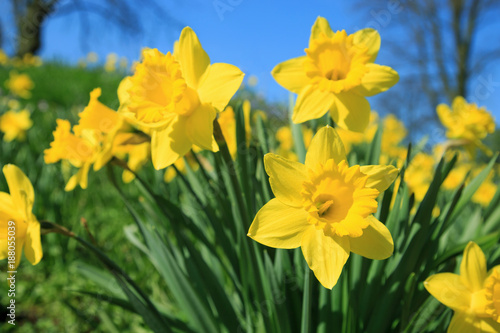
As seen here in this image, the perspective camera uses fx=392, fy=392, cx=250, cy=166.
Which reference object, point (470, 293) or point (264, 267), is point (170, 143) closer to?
point (264, 267)

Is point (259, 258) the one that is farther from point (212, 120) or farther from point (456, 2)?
point (456, 2)

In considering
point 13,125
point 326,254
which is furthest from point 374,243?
point 13,125

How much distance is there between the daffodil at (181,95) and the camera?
2.78ft

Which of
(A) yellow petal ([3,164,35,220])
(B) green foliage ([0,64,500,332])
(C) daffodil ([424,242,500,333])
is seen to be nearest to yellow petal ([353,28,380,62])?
(B) green foliage ([0,64,500,332])

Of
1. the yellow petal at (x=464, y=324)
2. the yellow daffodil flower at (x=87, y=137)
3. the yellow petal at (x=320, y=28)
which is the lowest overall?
the yellow daffodil flower at (x=87, y=137)

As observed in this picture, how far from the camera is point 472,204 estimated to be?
13.3ft

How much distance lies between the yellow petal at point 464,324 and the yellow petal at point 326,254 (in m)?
0.33

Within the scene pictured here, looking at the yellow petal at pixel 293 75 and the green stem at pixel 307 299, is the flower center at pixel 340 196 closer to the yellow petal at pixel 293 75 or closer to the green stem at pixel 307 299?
the green stem at pixel 307 299

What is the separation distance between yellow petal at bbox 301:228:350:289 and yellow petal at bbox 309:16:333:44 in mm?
507

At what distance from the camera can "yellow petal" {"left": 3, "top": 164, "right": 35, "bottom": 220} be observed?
91 centimetres

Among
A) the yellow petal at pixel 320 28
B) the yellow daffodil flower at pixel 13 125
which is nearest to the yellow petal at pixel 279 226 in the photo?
the yellow petal at pixel 320 28

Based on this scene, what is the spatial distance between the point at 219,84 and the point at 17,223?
1.86ft

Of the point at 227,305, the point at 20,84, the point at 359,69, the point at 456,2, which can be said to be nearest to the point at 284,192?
the point at 359,69

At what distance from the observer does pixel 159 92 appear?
925 millimetres
